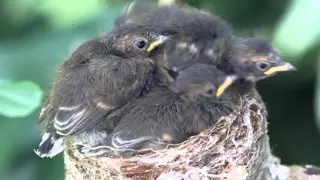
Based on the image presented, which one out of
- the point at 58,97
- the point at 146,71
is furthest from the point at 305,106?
the point at 58,97

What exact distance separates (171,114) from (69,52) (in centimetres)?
67

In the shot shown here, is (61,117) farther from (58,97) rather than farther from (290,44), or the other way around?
(290,44)

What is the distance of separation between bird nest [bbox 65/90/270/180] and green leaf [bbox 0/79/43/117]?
0.25 meters

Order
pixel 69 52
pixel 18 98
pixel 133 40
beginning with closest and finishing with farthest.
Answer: pixel 18 98, pixel 133 40, pixel 69 52

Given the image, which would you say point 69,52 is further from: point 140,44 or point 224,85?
point 224,85

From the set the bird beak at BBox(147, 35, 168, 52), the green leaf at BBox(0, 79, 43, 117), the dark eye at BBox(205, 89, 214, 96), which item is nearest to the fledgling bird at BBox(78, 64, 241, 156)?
the dark eye at BBox(205, 89, 214, 96)

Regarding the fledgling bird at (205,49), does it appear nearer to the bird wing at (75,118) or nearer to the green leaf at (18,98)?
the bird wing at (75,118)

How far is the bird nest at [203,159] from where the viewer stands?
164 centimetres

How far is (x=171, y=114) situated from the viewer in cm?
166

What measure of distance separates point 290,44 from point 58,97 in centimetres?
65

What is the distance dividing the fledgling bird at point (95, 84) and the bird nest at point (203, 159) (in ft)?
0.30

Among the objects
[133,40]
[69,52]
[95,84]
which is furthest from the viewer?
[69,52]

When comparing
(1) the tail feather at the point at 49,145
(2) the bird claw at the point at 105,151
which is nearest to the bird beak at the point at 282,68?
(2) the bird claw at the point at 105,151

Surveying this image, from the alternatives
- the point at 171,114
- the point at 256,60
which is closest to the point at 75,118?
the point at 171,114
